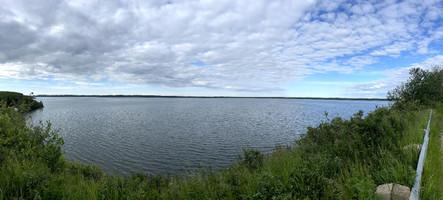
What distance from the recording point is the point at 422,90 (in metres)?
23.2

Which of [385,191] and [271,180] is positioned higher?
[385,191]

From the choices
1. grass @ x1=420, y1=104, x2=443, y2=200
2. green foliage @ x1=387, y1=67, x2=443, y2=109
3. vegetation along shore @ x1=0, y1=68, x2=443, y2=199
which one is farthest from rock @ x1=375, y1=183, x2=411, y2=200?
green foliage @ x1=387, y1=67, x2=443, y2=109

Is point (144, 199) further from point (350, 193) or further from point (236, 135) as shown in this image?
point (236, 135)

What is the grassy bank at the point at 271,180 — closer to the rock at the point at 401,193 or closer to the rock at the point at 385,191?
the rock at the point at 385,191

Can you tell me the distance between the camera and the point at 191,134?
26875 millimetres

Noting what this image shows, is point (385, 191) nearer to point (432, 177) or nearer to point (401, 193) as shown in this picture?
point (401, 193)

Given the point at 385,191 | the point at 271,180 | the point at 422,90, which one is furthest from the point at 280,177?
the point at 422,90

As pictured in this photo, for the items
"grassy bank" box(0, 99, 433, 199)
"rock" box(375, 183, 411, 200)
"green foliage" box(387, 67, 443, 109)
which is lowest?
"grassy bank" box(0, 99, 433, 199)

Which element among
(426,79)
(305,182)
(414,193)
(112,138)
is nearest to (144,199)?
(305,182)

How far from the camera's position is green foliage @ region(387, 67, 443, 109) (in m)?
22.8

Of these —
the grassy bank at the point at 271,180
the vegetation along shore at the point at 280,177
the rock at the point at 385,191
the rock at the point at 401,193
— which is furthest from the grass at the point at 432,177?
the rock at the point at 385,191

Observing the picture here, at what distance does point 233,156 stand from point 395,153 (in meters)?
12.2

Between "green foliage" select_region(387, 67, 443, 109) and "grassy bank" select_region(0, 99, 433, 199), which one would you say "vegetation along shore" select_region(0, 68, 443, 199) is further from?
"green foliage" select_region(387, 67, 443, 109)

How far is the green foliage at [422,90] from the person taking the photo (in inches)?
896
